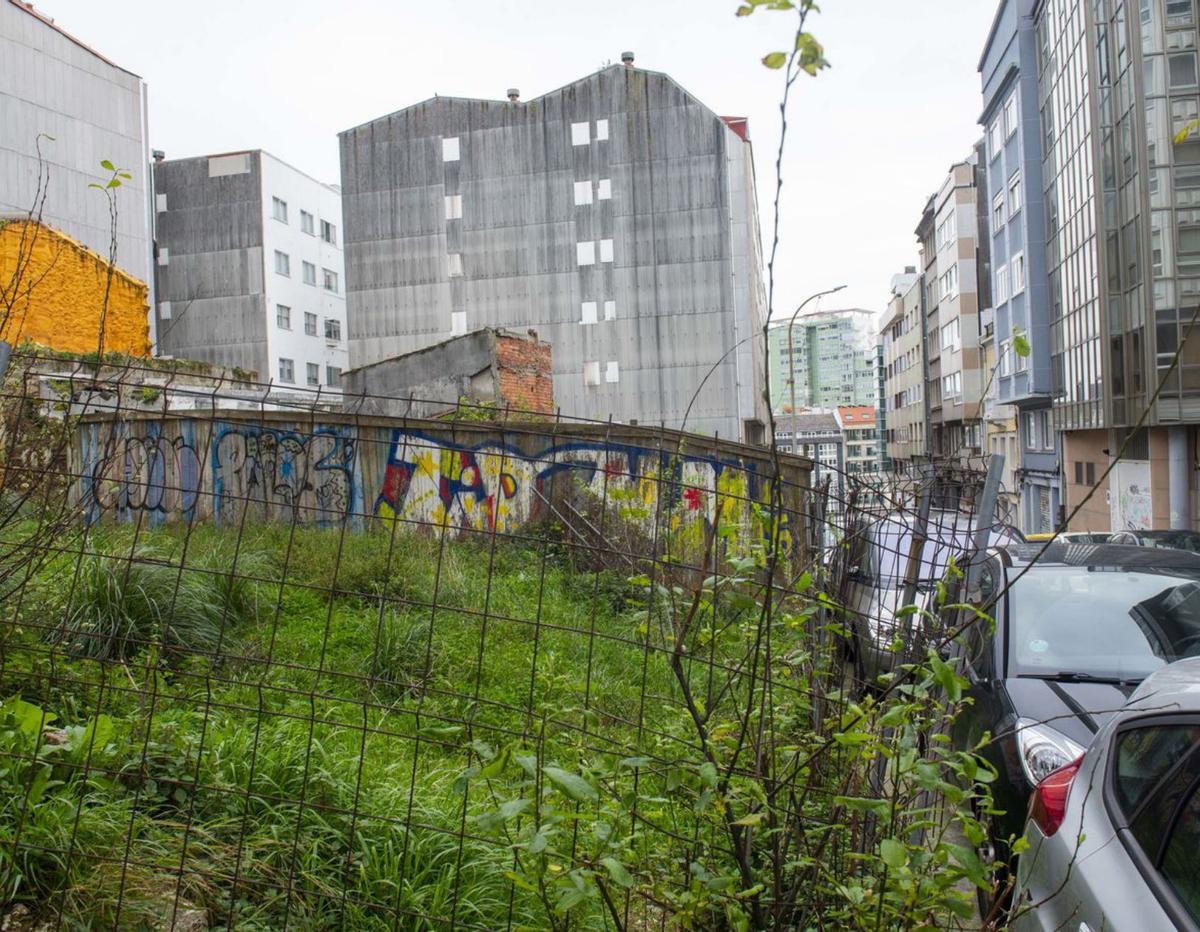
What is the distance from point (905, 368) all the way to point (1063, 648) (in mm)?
67271

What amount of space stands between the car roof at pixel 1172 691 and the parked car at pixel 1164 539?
8438 millimetres

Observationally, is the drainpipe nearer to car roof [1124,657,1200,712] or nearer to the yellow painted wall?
the yellow painted wall

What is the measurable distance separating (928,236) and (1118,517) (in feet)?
114

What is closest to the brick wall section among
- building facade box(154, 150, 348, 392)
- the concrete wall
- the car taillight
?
the car taillight

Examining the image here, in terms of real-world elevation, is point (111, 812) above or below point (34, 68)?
below

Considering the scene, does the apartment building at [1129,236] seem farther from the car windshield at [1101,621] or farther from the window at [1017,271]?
the car windshield at [1101,621]

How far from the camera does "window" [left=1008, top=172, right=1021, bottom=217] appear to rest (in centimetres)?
3369

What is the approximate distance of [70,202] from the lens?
3098cm

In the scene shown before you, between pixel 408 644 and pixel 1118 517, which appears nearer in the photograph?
pixel 408 644

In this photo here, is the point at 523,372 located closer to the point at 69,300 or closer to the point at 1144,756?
the point at 69,300

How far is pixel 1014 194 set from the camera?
34.5 m

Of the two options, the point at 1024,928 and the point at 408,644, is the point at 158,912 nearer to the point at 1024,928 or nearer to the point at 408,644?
the point at 1024,928

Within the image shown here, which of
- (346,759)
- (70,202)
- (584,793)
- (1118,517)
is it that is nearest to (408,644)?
(346,759)

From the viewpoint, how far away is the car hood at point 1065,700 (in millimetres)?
4207
